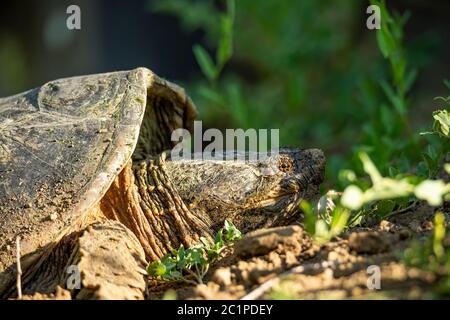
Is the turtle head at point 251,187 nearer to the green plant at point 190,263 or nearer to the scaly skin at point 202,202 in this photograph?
the scaly skin at point 202,202

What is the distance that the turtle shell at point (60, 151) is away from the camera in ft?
10.4

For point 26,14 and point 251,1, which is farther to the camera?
point 26,14

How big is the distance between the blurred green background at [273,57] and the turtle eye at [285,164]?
1.16 m

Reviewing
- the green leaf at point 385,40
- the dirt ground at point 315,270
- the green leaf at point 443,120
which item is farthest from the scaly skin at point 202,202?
the green leaf at point 385,40

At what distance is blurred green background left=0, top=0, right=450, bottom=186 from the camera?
267 inches

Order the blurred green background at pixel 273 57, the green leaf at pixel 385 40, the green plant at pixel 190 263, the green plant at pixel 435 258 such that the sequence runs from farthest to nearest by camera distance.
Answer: the blurred green background at pixel 273 57 → the green leaf at pixel 385 40 → the green plant at pixel 190 263 → the green plant at pixel 435 258

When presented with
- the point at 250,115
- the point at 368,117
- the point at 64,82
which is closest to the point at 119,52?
the point at 250,115

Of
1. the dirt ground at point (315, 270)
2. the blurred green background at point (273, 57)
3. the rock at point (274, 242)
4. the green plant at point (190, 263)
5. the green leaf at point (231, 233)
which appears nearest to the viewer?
the dirt ground at point (315, 270)

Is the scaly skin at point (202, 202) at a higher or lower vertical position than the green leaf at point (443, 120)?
lower

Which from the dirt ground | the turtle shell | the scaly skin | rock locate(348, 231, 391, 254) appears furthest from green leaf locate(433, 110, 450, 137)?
the turtle shell

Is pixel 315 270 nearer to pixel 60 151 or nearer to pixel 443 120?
pixel 443 120

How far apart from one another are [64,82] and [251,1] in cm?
455
